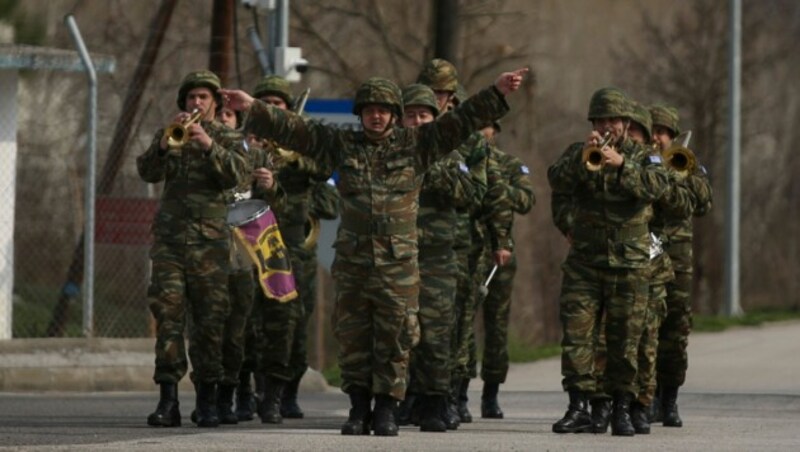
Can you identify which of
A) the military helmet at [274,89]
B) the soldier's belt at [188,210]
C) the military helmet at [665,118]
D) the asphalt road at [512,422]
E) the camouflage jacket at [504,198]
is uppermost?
the military helmet at [274,89]

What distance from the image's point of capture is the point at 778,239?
39312 millimetres

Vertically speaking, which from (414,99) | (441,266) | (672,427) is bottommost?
(672,427)

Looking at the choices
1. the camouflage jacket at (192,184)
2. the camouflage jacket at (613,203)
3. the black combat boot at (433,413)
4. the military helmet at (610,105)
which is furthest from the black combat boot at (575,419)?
the camouflage jacket at (192,184)

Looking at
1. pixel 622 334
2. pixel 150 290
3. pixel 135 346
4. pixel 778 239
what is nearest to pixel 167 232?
pixel 150 290

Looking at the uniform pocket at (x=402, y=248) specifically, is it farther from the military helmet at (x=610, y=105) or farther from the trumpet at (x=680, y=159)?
the trumpet at (x=680, y=159)

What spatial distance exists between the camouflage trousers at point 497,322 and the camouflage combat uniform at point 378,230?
330cm

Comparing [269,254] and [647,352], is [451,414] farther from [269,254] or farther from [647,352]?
[269,254]

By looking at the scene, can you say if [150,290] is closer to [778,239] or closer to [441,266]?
[441,266]

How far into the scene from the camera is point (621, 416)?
1466cm

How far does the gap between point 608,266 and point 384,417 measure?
5.60 feet

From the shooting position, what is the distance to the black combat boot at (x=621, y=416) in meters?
14.6

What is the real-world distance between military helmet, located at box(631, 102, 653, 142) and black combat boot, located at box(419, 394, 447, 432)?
78.9 inches

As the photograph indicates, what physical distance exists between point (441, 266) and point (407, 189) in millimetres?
1286

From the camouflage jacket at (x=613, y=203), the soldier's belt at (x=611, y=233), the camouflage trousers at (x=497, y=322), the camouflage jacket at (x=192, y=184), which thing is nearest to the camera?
the camouflage jacket at (x=613, y=203)
